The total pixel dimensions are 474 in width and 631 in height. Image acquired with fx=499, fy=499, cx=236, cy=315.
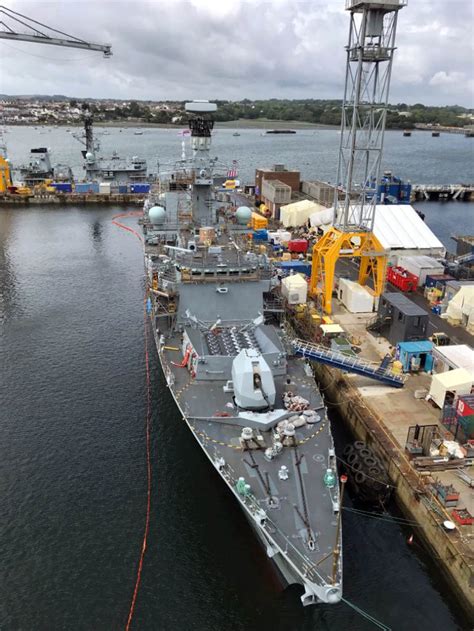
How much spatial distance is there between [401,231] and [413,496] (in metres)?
33.0

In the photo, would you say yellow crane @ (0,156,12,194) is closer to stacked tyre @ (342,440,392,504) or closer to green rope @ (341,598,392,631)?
stacked tyre @ (342,440,392,504)

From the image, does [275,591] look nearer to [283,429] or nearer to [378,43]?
[283,429]

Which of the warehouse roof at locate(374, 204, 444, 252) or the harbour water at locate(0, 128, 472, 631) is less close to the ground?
the warehouse roof at locate(374, 204, 444, 252)

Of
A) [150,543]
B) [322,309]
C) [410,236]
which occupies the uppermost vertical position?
[410,236]

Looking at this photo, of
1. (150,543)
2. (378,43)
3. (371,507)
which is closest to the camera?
(150,543)

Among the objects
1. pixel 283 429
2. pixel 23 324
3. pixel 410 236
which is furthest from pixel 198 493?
pixel 410 236

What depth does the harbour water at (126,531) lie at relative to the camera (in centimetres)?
1748

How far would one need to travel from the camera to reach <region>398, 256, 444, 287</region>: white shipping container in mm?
43062

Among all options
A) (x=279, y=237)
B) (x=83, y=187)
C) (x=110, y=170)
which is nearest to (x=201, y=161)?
(x=279, y=237)

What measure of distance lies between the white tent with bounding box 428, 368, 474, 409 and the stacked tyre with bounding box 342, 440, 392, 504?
533 cm

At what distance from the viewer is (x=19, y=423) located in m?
27.7

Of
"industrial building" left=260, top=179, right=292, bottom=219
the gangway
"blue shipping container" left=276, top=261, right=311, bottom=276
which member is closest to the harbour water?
the gangway

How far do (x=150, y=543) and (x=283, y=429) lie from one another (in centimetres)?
708

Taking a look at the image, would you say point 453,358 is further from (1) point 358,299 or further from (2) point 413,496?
(1) point 358,299
